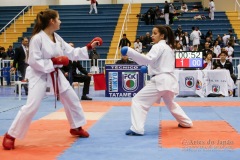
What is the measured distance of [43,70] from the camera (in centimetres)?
497

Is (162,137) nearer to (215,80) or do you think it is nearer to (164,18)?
(215,80)

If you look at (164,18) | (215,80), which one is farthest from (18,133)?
(164,18)

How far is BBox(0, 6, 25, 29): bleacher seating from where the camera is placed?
2738cm

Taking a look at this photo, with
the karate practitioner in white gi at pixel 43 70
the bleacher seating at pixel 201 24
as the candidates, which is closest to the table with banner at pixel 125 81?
the karate practitioner in white gi at pixel 43 70

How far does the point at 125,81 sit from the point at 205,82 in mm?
2391

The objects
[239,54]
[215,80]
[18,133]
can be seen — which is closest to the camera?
[18,133]

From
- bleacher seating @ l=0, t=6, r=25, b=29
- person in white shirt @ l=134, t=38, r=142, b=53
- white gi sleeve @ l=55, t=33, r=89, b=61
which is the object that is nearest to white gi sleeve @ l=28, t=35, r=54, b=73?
white gi sleeve @ l=55, t=33, r=89, b=61

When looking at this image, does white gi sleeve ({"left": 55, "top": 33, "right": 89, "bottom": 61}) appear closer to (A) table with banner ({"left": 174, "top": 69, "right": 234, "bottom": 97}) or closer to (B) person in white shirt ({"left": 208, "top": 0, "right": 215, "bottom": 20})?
(A) table with banner ({"left": 174, "top": 69, "right": 234, "bottom": 97})

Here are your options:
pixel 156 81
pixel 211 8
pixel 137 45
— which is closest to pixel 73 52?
pixel 156 81

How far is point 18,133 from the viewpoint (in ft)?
16.1

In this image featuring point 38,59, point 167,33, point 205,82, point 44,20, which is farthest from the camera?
point 205,82

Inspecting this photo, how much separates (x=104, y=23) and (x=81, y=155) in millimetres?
22105

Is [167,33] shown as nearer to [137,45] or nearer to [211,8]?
[137,45]

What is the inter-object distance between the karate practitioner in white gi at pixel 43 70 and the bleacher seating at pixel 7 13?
22731 millimetres
